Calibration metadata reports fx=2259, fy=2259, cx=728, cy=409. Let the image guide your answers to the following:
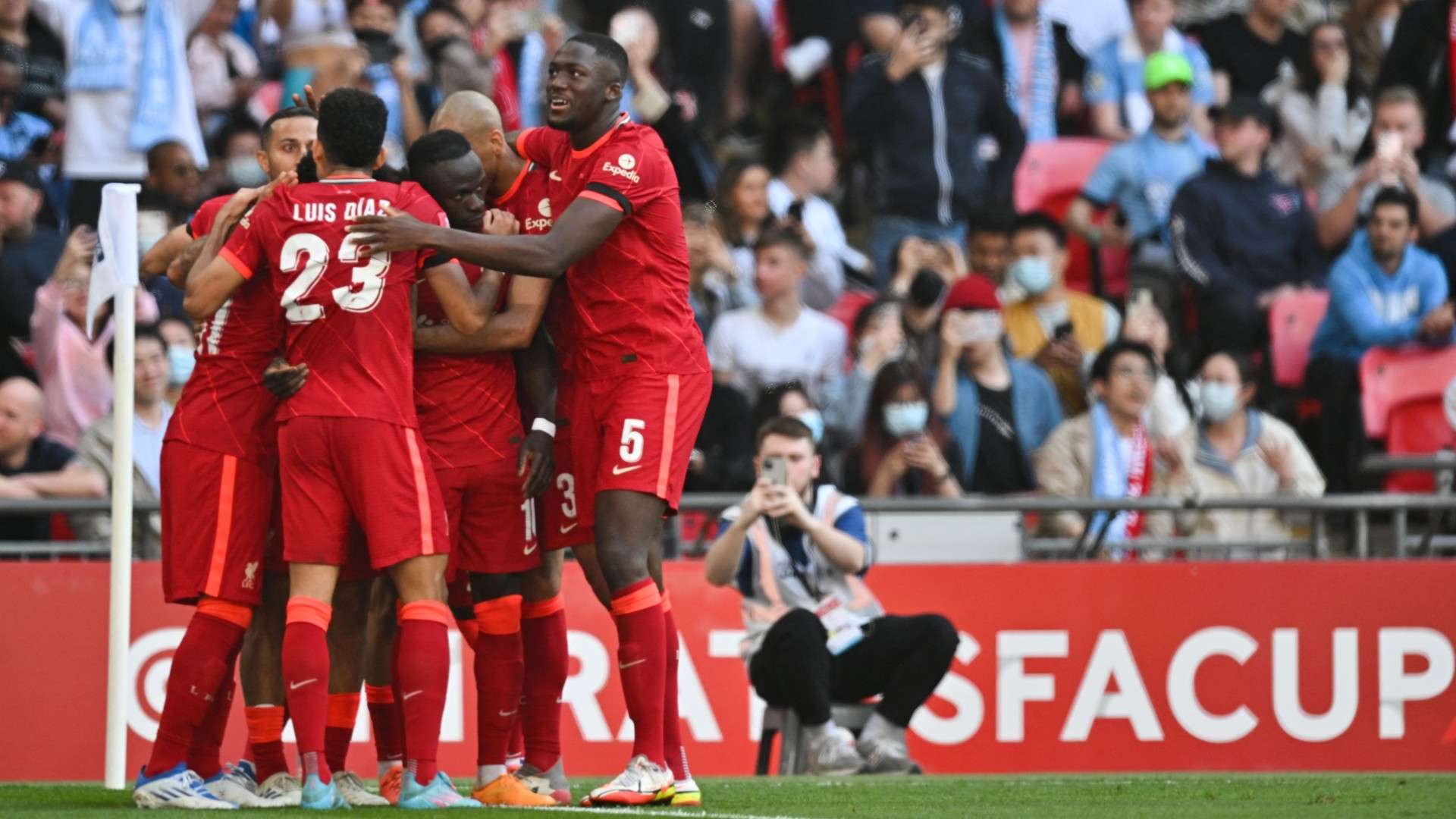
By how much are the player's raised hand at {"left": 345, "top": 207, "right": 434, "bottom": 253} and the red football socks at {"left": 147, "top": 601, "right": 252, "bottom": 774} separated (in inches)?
49.3

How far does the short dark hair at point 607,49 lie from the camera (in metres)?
7.29

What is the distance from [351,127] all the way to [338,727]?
6.45ft

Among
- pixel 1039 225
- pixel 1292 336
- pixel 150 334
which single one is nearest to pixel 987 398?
pixel 1039 225

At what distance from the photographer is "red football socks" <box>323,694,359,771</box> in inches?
290

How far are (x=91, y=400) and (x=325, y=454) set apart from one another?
15.9ft

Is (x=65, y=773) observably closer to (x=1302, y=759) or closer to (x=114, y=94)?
(x=114, y=94)

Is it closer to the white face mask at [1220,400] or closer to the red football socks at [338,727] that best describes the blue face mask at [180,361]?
the red football socks at [338,727]

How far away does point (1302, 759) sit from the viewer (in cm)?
1084

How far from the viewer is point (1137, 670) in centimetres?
1092

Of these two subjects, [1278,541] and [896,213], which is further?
[896,213]

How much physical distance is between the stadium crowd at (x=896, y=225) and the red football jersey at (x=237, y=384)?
8.98 ft

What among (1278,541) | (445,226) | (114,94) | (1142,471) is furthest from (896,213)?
(445,226)

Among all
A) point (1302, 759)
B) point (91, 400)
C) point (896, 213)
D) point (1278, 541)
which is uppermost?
point (896, 213)

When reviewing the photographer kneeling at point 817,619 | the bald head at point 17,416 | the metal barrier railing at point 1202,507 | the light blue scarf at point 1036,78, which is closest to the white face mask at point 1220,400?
the metal barrier railing at point 1202,507
